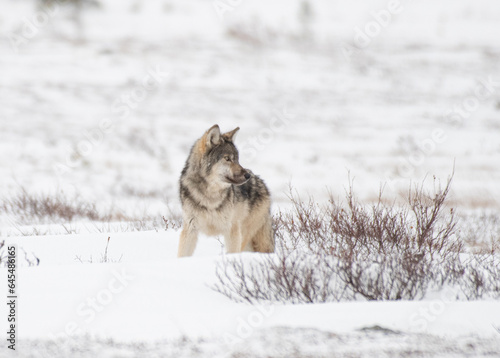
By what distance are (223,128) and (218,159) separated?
1902 cm

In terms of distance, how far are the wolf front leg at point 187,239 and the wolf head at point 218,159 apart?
555mm

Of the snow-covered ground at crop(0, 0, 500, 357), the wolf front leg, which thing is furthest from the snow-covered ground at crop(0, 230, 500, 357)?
the wolf front leg

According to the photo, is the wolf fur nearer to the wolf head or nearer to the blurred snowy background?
the wolf head

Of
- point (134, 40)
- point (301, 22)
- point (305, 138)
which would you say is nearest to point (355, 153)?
point (305, 138)

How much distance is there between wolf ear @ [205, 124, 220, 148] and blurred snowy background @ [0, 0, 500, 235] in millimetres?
1726

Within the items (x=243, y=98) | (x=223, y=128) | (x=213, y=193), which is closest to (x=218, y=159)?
(x=213, y=193)

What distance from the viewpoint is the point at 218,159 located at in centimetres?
660

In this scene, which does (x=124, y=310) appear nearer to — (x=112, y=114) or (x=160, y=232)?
(x=160, y=232)

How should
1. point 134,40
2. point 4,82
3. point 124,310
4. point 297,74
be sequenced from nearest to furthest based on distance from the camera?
point 124,310 → point 4,82 → point 297,74 → point 134,40

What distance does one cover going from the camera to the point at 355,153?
69.6 feet

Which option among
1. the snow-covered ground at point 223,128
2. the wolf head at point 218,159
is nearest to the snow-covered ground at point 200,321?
the snow-covered ground at point 223,128

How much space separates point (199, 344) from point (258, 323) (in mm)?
555

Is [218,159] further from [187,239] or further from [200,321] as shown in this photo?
[200,321]

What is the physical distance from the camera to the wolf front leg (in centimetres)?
665
